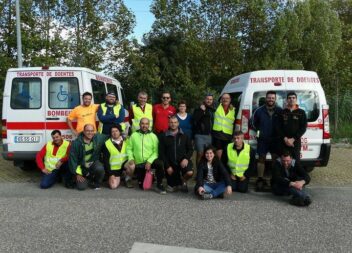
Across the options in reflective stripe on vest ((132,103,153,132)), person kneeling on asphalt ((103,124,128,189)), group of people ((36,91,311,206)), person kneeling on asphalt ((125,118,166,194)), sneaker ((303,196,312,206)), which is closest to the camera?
sneaker ((303,196,312,206))

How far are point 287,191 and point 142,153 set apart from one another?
2.54 metres

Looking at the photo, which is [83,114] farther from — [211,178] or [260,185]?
[260,185]

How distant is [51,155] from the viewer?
298 inches

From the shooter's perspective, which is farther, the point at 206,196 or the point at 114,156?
the point at 114,156

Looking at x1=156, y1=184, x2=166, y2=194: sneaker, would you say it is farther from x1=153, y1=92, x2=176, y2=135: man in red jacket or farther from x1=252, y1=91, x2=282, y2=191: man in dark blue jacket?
x1=252, y1=91, x2=282, y2=191: man in dark blue jacket

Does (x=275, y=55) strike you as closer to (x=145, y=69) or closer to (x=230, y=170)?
(x=145, y=69)

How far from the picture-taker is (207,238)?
4727mm

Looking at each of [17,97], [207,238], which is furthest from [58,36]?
[207,238]

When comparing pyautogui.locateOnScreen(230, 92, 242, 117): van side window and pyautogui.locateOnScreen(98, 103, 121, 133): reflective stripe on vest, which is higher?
pyautogui.locateOnScreen(230, 92, 242, 117): van side window

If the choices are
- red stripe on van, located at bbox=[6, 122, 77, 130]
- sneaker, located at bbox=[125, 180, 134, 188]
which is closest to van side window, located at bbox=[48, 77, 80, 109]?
red stripe on van, located at bbox=[6, 122, 77, 130]

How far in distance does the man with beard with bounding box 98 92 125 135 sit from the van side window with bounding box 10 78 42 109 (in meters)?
1.32

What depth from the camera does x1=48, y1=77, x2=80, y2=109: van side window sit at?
8156 mm

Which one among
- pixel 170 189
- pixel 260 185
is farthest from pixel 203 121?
pixel 260 185

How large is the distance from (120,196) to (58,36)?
1034 centimetres
